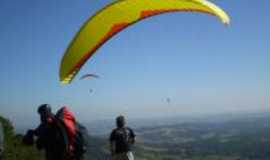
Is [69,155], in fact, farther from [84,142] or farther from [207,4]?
[207,4]

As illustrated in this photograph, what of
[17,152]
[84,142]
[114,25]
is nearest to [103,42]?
[114,25]

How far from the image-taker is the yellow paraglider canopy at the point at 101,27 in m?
8.48

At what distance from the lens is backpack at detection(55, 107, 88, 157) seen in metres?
8.07

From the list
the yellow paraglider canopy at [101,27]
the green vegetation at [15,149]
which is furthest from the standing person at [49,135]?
the green vegetation at [15,149]

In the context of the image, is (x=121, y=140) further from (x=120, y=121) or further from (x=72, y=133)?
(x=72, y=133)

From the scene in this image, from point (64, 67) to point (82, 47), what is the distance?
21.5 inches

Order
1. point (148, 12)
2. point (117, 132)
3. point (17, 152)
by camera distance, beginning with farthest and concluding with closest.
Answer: point (17, 152) < point (117, 132) < point (148, 12)

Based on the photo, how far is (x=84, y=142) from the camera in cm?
827

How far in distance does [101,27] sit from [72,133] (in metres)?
2.20

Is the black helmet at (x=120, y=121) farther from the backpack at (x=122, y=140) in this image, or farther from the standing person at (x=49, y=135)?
the standing person at (x=49, y=135)

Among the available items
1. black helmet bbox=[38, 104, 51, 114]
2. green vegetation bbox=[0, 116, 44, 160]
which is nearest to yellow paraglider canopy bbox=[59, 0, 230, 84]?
black helmet bbox=[38, 104, 51, 114]

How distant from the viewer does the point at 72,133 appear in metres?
8.10

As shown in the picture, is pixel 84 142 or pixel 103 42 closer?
pixel 84 142

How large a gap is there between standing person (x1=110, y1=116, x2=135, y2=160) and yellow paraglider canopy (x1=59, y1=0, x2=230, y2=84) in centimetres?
393
